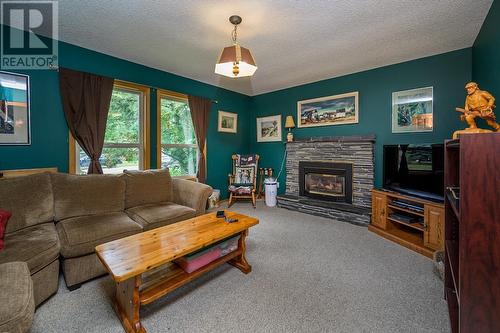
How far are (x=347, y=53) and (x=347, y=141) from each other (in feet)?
4.66

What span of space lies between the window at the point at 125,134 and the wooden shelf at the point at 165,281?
86.6 inches

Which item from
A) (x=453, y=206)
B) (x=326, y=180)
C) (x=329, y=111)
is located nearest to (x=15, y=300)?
(x=453, y=206)

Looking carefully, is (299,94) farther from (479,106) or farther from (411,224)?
(479,106)

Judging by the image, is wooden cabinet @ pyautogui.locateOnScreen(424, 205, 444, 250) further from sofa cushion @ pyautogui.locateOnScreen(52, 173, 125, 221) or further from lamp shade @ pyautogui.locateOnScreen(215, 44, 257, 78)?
sofa cushion @ pyautogui.locateOnScreen(52, 173, 125, 221)

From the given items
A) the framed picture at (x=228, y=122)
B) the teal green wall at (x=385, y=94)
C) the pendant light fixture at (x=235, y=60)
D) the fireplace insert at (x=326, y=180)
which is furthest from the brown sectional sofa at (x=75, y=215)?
the teal green wall at (x=385, y=94)

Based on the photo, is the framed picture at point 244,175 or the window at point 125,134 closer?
the window at point 125,134

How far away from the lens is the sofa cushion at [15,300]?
938 mm

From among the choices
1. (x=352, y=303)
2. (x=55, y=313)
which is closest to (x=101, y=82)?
(x=55, y=313)

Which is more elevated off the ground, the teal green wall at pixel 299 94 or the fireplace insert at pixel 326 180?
the teal green wall at pixel 299 94

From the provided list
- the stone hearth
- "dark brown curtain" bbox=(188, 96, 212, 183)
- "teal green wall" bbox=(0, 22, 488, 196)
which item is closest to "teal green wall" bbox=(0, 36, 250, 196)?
"teal green wall" bbox=(0, 22, 488, 196)

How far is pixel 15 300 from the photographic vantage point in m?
1.02

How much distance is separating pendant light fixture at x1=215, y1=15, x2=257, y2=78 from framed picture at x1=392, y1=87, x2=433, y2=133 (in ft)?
Result: 8.42

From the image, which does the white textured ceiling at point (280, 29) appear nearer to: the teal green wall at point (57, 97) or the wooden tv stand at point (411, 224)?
the teal green wall at point (57, 97)

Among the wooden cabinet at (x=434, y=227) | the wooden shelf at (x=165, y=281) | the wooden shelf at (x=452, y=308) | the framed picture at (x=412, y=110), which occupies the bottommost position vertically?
the wooden shelf at (x=452, y=308)
